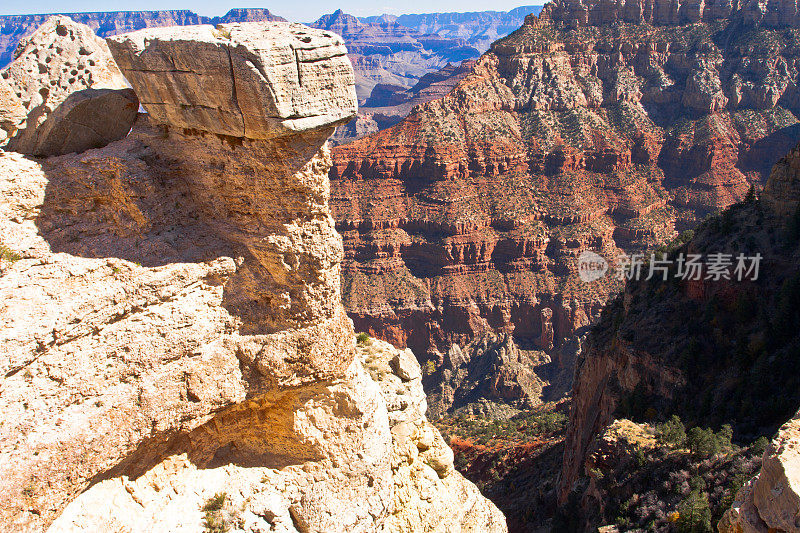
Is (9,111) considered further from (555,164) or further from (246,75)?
(555,164)

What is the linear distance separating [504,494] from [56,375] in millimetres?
31256

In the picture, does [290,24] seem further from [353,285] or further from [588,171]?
[588,171]

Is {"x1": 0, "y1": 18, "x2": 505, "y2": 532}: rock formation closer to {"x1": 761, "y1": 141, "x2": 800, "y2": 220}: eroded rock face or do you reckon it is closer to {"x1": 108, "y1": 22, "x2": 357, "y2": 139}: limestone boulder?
{"x1": 108, "y1": 22, "x2": 357, "y2": 139}: limestone boulder

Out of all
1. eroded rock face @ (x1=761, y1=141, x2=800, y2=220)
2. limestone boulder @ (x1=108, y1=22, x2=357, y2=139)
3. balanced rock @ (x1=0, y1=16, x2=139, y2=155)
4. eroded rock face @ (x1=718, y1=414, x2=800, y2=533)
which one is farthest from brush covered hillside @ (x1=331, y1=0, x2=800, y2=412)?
limestone boulder @ (x1=108, y1=22, x2=357, y2=139)

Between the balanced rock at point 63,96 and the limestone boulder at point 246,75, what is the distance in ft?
5.25

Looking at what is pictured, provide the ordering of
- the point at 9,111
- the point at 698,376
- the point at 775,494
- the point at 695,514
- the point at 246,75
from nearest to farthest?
the point at 246,75, the point at 775,494, the point at 9,111, the point at 695,514, the point at 698,376

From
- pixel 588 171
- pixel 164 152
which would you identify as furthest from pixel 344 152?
pixel 164 152

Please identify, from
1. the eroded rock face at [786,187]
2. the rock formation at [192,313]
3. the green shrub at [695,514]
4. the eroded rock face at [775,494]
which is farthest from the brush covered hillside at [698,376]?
the rock formation at [192,313]

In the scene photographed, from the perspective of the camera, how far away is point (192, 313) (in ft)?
36.6

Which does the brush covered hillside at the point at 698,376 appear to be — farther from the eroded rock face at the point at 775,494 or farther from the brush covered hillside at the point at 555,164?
the brush covered hillside at the point at 555,164

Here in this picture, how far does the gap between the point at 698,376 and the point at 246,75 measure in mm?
24570

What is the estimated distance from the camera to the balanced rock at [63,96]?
12070 mm

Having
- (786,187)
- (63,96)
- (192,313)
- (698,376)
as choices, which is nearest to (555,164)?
(786,187)

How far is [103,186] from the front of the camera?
37.0ft
